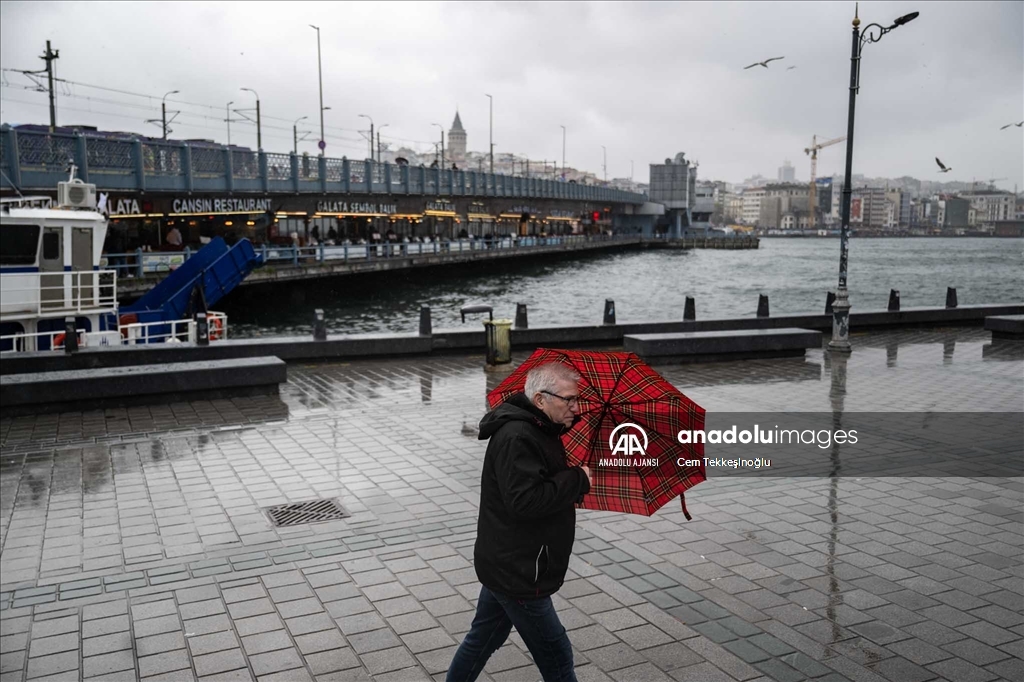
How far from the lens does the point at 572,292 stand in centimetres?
5806

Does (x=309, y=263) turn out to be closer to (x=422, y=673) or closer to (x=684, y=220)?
(x=422, y=673)

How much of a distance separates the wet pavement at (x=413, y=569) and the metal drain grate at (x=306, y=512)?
0.13 metres

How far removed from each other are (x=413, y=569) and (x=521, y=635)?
279cm

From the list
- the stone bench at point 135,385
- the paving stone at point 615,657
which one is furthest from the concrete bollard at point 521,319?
the paving stone at point 615,657

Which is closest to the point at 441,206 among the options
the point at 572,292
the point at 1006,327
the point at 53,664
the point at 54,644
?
the point at 572,292

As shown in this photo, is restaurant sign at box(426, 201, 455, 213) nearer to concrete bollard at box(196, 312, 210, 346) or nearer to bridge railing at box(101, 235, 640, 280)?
bridge railing at box(101, 235, 640, 280)

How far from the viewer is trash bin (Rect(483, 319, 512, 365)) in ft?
52.6

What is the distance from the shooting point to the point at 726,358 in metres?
17.0

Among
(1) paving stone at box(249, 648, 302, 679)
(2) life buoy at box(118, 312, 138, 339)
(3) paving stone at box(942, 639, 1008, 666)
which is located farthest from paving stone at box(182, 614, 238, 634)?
(2) life buoy at box(118, 312, 138, 339)

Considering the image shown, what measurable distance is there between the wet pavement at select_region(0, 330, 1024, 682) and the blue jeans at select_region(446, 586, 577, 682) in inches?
39.3

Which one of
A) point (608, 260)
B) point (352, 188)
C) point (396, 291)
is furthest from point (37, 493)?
point (608, 260)

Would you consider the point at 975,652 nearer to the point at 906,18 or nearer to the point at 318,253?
the point at 906,18

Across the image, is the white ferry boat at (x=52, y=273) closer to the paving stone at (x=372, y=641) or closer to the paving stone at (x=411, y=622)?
the paving stone at (x=411, y=622)

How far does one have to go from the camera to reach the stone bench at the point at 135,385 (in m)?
11.8
